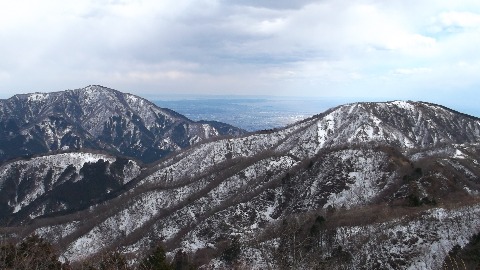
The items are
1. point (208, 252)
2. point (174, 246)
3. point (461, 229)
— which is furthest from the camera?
point (174, 246)

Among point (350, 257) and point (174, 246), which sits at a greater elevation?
point (350, 257)

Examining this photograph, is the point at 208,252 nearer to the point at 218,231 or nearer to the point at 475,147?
the point at 218,231

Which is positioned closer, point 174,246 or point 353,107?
point 174,246

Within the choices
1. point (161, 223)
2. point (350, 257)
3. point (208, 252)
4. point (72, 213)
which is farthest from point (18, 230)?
point (350, 257)

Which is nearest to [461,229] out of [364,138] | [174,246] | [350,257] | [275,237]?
[350,257]

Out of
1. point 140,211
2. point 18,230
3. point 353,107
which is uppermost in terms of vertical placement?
point 353,107

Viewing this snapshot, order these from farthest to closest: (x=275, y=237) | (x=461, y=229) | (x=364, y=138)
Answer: (x=364, y=138)
(x=275, y=237)
(x=461, y=229)

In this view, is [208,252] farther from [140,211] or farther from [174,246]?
[140,211]
